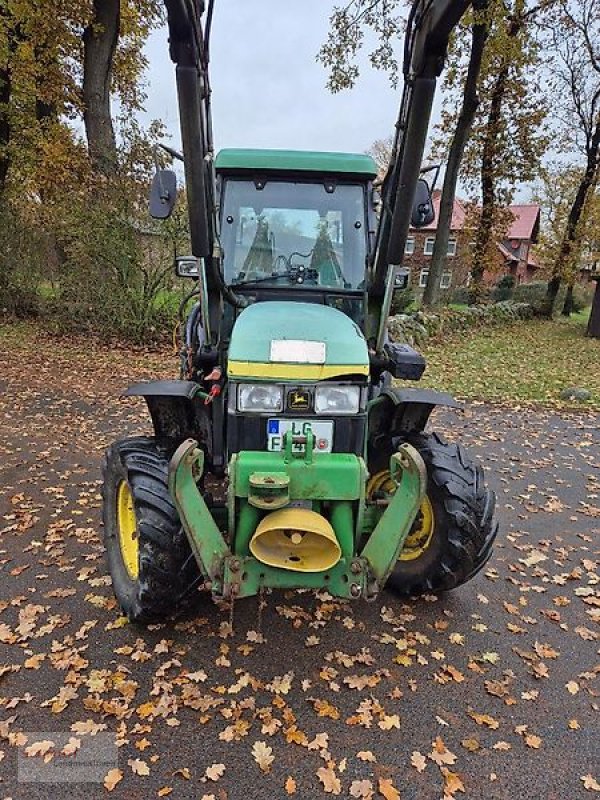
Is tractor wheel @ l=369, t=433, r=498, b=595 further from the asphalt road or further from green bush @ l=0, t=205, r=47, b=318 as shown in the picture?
green bush @ l=0, t=205, r=47, b=318

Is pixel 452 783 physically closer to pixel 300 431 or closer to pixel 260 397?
pixel 300 431

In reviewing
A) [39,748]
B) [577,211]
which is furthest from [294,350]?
[577,211]

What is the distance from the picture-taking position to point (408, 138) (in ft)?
11.6

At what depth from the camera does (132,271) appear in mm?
12016

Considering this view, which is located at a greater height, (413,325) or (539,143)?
(539,143)

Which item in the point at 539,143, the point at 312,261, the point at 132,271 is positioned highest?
the point at 539,143

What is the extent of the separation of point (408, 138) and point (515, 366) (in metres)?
10.6

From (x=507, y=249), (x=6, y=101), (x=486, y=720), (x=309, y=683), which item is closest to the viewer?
(x=486, y=720)

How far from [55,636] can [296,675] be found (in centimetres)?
135

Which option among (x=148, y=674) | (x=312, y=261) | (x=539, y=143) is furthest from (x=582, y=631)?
(x=539, y=143)

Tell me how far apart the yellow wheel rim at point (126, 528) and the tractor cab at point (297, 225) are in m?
1.51

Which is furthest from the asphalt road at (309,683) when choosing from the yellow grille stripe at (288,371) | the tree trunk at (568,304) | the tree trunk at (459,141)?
the tree trunk at (568,304)

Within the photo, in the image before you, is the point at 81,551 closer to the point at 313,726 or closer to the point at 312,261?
the point at 313,726

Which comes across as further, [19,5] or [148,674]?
[19,5]
